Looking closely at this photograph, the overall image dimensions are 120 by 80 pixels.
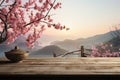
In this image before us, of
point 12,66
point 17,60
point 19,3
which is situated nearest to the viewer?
point 12,66

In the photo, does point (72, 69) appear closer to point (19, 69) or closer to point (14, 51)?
point (19, 69)

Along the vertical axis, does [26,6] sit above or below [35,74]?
above

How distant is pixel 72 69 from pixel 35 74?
61cm

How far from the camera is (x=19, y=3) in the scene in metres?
8.91

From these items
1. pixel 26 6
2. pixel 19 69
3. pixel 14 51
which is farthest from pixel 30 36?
pixel 19 69

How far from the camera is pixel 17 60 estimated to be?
4770mm
